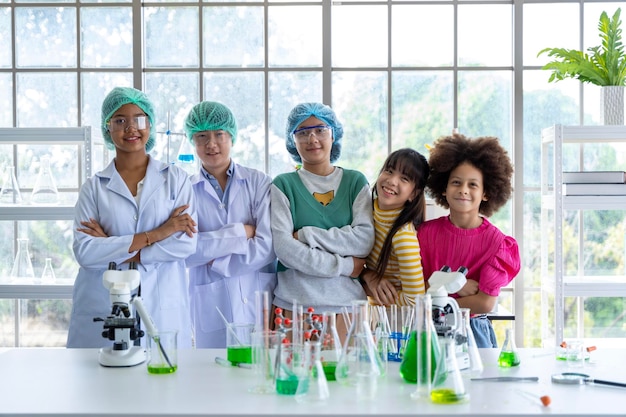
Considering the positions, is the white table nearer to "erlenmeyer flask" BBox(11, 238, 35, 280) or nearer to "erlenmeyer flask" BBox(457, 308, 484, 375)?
"erlenmeyer flask" BBox(457, 308, 484, 375)

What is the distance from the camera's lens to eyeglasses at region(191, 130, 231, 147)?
2.78 m

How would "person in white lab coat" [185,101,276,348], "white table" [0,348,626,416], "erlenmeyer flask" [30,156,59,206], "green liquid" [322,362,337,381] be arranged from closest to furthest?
1. "white table" [0,348,626,416]
2. "green liquid" [322,362,337,381]
3. "person in white lab coat" [185,101,276,348]
4. "erlenmeyer flask" [30,156,59,206]

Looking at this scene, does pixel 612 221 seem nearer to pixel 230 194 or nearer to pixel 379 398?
pixel 230 194

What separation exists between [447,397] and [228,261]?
128 cm

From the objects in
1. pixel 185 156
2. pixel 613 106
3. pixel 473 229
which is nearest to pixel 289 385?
pixel 473 229

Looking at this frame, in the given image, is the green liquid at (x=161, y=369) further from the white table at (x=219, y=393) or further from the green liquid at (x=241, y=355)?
the green liquid at (x=241, y=355)

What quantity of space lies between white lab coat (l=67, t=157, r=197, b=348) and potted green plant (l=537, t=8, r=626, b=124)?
220cm

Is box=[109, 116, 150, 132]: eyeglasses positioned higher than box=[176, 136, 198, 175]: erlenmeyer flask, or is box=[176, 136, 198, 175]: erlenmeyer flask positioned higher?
box=[109, 116, 150, 132]: eyeglasses

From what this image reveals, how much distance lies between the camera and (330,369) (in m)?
1.85

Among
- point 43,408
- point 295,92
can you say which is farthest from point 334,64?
point 43,408

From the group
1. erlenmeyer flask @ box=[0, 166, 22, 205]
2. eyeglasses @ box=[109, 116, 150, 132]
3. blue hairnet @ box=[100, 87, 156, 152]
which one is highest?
blue hairnet @ box=[100, 87, 156, 152]

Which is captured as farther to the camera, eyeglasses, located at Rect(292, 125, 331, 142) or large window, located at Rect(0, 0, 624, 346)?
large window, located at Rect(0, 0, 624, 346)

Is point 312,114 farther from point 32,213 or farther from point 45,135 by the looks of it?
point 32,213

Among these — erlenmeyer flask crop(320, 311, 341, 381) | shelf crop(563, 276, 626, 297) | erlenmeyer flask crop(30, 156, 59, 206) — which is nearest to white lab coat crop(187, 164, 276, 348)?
erlenmeyer flask crop(320, 311, 341, 381)
